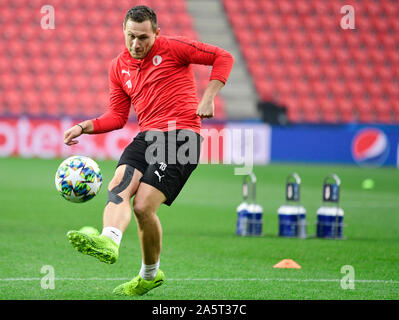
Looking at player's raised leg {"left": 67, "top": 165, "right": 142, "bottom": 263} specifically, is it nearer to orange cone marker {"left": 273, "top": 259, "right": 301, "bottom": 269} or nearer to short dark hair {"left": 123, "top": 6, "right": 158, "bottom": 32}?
short dark hair {"left": 123, "top": 6, "right": 158, "bottom": 32}

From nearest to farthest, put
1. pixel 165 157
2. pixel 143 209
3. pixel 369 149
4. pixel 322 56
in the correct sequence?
pixel 143 209
pixel 165 157
pixel 369 149
pixel 322 56

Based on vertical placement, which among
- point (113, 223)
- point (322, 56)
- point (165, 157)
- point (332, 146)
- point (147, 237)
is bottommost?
point (332, 146)

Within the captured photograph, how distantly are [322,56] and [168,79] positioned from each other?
2203 cm

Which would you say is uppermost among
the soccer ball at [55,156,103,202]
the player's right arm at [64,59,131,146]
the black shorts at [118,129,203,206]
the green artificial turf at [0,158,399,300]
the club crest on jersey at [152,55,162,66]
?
the club crest on jersey at [152,55,162,66]

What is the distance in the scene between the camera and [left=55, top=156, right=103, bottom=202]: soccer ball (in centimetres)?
556

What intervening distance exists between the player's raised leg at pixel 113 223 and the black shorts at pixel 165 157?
95 millimetres

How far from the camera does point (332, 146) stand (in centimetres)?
2194

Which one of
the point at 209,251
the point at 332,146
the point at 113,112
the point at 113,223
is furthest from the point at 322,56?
the point at 113,223

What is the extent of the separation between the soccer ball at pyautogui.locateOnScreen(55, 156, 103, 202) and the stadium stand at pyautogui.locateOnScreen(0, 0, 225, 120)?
60.2 feet

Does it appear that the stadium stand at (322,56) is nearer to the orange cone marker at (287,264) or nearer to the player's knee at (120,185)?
the orange cone marker at (287,264)

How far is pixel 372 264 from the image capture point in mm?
7441

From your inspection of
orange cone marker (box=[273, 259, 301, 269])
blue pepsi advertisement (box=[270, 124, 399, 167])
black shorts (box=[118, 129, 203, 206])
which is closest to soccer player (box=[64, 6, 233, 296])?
black shorts (box=[118, 129, 203, 206])

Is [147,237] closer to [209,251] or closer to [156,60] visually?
[156,60]

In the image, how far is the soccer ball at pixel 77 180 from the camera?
5559 mm
